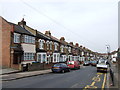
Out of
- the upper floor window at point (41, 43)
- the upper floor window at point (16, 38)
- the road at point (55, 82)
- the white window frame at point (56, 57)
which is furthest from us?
the white window frame at point (56, 57)

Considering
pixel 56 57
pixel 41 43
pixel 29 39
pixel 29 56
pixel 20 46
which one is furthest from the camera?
pixel 56 57

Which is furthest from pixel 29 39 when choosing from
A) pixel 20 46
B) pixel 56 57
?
pixel 56 57

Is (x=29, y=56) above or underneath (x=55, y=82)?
above

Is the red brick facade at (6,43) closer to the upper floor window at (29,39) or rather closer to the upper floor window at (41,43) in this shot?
the upper floor window at (29,39)

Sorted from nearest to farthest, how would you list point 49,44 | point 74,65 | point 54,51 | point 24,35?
point 24,35 < point 74,65 < point 49,44 < point 54,51

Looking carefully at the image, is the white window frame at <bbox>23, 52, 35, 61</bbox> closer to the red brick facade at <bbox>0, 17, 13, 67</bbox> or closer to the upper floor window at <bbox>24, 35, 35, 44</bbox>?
the upper floor window at <bbox>24, 35, 35, 44</bbox>

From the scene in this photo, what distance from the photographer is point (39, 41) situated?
29.5 m

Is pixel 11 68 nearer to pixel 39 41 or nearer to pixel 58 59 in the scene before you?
pixel 39 41

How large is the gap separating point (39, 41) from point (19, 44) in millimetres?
6714

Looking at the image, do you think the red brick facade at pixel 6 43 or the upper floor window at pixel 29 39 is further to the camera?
the upper floor window at pixel 29 39

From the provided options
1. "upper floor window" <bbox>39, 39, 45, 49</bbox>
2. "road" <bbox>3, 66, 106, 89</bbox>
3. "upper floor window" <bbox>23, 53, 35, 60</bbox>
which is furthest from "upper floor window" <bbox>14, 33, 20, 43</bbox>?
"road" <bbox>3, 66, 106, 89</bbox>

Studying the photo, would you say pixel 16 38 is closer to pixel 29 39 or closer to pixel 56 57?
pixel 29 39

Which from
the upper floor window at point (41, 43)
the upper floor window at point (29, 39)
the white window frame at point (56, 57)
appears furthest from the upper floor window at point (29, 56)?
the white window frame at point (56, 57)

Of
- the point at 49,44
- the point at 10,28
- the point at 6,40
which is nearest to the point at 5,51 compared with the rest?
the point at 6,40
